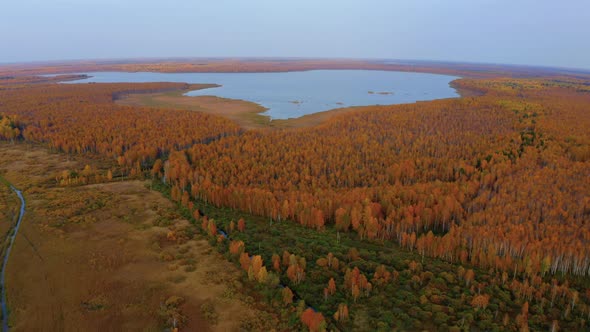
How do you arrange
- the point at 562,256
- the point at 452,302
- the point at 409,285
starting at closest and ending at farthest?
the point at 452,302 < the point at 409,285 < the point at 562,256

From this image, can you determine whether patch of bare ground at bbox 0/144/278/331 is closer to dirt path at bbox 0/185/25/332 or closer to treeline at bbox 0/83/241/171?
dirt path at bbox 0/185/25/332

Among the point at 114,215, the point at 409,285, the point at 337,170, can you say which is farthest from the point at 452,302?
the point at 114,215

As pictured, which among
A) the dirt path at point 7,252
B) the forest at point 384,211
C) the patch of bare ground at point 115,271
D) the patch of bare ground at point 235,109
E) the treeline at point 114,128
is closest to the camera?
the dirt path at point 7,252

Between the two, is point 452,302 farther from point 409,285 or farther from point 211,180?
point 211,180

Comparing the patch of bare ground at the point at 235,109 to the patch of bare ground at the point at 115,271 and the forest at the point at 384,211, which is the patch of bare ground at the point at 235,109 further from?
the patch of bare ground at the point at 115,271

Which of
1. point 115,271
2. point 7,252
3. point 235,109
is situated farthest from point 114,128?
point 115,271

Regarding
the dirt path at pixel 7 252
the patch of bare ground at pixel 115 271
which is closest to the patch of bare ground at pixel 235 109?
the dirt path at pixel 7 252
